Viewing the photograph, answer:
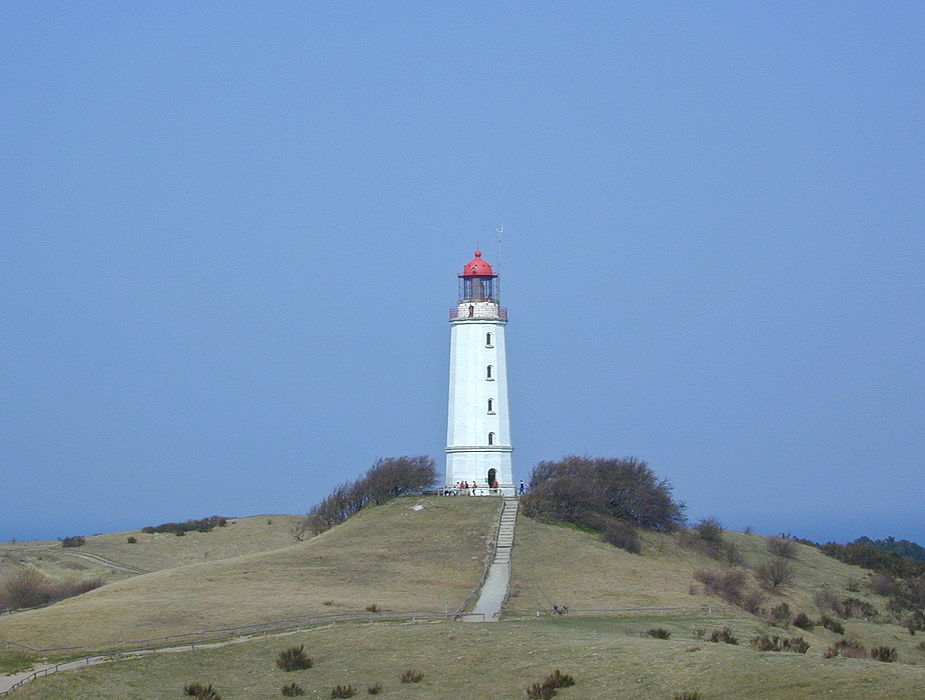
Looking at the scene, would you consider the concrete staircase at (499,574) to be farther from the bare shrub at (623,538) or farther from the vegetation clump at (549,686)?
the vegetation clump at (549,686)

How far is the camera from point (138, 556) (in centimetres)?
7662

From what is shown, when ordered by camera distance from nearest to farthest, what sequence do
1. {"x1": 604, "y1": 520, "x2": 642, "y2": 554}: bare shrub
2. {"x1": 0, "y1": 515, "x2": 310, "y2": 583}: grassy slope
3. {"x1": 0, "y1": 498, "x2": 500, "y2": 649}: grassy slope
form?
{"x1": 0, "y1": 498, "x2": 500, "y2": 649}: grassy slope, {"x1": 604, "y1": 520, "x2": 642, "y2": 554}: bare shrub, {"x1": 0, "y1": 515, "x2": 310, "y2": 583}: grassy slope

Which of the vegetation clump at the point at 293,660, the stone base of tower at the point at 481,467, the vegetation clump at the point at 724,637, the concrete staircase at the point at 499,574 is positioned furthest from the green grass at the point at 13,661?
the stone base of tower at the point at 481,467

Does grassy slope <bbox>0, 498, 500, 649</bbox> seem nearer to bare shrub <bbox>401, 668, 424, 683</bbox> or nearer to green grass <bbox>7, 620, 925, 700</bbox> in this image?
green grass <bbox>7, 620, 925, 700</bbox>

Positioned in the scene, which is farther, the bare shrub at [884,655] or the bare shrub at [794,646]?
the bare shrub at [794,646]

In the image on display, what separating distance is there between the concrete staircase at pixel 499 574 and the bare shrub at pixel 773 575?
11478 millimetres

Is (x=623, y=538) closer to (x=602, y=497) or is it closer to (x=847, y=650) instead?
(x=602, y=497)

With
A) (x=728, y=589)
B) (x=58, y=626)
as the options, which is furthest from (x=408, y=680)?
(x=728, y=589)

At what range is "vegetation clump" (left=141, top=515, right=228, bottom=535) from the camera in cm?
8325

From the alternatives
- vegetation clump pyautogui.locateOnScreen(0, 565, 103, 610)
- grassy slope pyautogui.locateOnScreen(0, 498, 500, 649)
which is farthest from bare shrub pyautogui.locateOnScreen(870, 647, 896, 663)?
vegetation clump pyautogui.locateOnScreen(0, 565, 103, 610)

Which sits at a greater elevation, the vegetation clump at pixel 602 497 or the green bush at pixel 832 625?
the vegetation clump at pixel 602 497

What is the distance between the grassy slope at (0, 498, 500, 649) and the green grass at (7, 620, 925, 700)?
4.35 meters

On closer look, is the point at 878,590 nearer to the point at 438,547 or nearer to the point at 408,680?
the point at 438,547

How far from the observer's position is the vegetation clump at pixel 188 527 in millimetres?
83250
